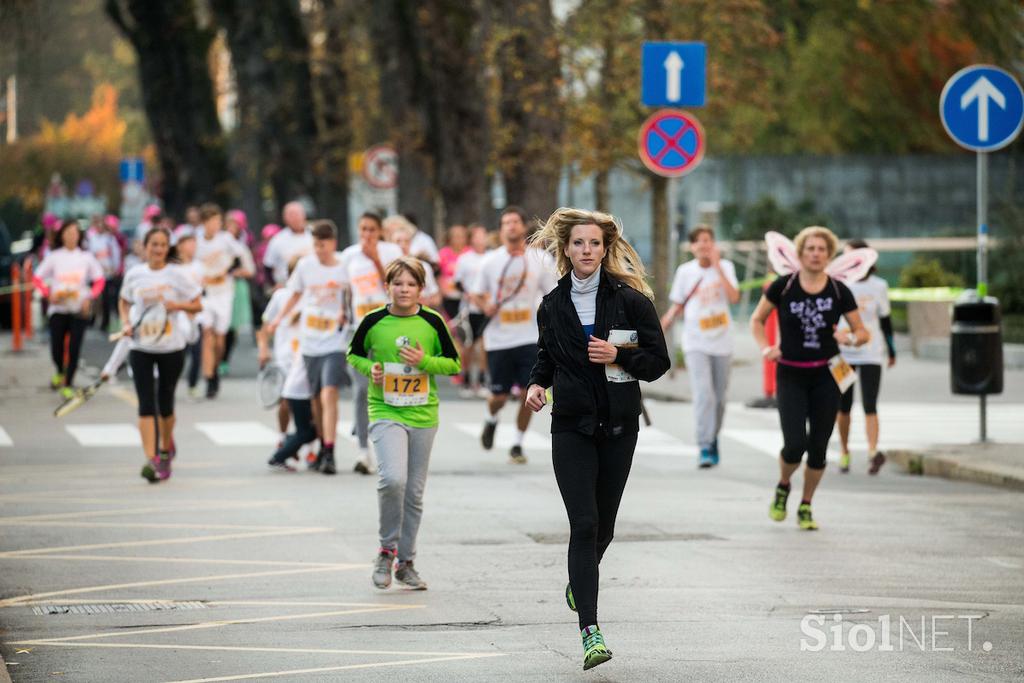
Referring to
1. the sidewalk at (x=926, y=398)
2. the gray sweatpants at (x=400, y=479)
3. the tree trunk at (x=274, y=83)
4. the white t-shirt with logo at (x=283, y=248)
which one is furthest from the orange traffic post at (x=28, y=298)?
the gray sweatpants at (x=400, y=479)

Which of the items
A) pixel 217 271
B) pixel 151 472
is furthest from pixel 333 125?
pixel 151 472

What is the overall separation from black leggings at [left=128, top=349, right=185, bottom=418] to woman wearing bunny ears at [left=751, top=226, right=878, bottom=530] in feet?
14.4

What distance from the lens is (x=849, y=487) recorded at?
1441cm

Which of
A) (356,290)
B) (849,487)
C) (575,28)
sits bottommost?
(849,487)

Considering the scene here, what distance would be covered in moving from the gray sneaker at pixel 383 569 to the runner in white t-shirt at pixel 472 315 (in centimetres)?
1146

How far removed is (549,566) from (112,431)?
8.70 meters

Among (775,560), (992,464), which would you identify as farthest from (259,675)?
(992,464)

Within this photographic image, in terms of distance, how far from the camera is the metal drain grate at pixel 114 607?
9.20 metres

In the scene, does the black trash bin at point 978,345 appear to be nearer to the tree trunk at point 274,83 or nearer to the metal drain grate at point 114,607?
the metal drain grate at point 114,607

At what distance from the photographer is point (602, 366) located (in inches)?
317

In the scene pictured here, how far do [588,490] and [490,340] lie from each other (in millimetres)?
8038

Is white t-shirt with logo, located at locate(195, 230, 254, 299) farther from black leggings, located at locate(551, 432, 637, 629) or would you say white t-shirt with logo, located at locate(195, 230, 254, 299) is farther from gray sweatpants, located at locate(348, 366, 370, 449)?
black leggings, located at locate(551, 432, 637, 629)

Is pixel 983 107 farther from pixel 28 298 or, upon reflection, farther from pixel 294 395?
pixel 28 298

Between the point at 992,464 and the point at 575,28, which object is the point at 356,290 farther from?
the point at 575,28
